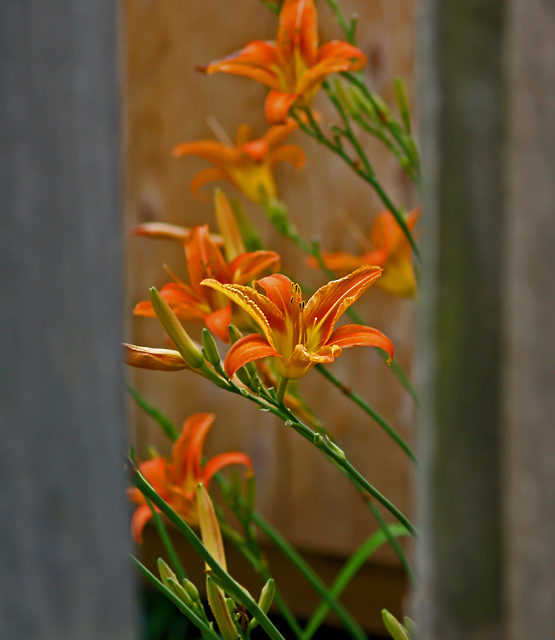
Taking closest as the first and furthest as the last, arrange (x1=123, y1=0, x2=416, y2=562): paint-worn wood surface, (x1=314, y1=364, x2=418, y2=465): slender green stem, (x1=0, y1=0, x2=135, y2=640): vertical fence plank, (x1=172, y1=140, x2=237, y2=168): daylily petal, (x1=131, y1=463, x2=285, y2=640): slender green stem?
(x1=0, y1=0, x2=135, y2=640): vertical fence plank < (x1=131, y1=463, x2=285, y2=640): slender green stem < (x1=314, y1=364, x2=418, y2=465): slender green stem < (x1=172, y1=140, x2=237, y2=168): daylily petal < (x1=123, y1=0, x2=416, y2=562): paint-worn wood surface

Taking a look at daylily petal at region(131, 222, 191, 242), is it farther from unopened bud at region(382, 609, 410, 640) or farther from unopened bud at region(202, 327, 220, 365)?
unopened bud at region(382, 609, 410, 640)

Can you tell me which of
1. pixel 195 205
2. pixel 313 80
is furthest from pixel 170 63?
pixel 313 80

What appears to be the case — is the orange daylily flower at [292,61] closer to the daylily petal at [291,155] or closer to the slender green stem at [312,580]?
the daylily petal at [291,155]

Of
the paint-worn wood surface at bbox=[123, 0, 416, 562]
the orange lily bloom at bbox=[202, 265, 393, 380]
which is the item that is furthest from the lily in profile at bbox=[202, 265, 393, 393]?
the paint-worn wood surface at bbox=[123, 0, 416, 562]

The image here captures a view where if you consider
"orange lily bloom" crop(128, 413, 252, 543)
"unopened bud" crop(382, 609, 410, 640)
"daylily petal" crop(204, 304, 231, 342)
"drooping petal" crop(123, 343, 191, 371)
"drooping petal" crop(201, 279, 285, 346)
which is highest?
"drooping petal" crop(201, 279, 285, 346)

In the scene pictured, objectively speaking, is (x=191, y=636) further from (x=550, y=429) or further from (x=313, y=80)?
(x=550, y=429)

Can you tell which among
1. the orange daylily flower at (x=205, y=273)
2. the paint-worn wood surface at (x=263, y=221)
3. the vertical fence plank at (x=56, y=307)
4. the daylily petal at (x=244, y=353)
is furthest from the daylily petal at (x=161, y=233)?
the paint-worn wood surface at (x=263, y=221)
